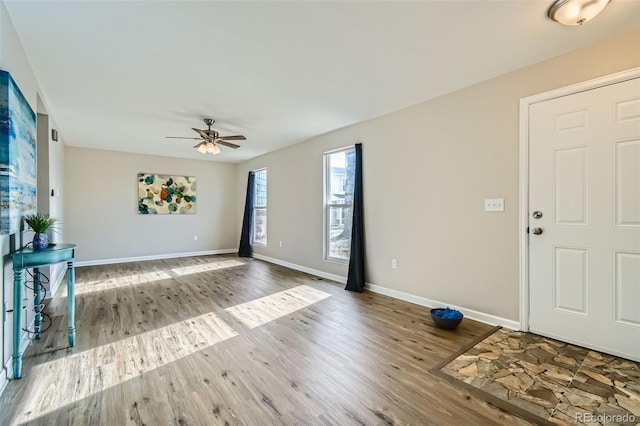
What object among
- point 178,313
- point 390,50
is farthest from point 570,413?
point 178,313

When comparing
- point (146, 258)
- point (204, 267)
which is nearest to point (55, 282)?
point (204, 267)

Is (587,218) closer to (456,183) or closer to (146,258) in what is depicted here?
(456,183)

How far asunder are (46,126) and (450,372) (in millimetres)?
5249

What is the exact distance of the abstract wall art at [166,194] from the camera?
6742 mm

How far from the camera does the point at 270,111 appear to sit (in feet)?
12.8

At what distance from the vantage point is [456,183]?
323 centimetres

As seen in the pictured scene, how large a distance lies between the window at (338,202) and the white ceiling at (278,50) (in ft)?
3.53

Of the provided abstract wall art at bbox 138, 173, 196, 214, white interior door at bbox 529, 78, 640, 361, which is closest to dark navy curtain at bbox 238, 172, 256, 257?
abstract wall art at bbox 138, 173, 196, 214

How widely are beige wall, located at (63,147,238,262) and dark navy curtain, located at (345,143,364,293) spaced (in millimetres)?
4776

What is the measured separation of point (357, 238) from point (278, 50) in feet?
8.81

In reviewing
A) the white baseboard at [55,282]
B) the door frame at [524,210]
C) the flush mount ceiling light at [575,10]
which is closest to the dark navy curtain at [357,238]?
the door frame at [524,210]

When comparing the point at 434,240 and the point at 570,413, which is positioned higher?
the point at 434,240

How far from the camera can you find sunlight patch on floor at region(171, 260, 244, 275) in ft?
18.2

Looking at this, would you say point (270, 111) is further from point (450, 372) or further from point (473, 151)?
point (450, 372)
